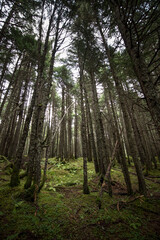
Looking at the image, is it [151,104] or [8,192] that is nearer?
[151,104]

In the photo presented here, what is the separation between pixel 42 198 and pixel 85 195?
78.8 inches

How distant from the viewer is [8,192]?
409cm

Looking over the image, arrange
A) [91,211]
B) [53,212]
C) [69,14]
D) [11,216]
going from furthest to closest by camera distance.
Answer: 1. [69,14]
2. [91,211]
3. [53,212]
4. [11,216]

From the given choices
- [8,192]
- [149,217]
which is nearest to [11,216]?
[8,192]

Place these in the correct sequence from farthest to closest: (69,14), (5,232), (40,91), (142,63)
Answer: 1. (69,14)
2. (40,91)
3. (142,63)
4. (5,232)

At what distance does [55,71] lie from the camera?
13703mm

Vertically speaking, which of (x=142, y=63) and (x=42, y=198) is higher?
(x=142, y=63)

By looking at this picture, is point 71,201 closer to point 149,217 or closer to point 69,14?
point 149,217

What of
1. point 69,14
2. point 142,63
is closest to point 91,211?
point 142,63

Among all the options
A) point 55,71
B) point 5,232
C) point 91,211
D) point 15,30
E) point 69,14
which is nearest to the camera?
point 5,232

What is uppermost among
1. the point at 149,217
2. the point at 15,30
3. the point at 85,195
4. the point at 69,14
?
the point at 15,30

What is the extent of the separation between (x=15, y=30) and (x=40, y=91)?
7.38 metres

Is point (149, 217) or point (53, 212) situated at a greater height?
point (53, 212)

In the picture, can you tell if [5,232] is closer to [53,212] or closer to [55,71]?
[53,212]
